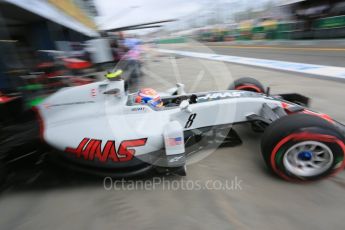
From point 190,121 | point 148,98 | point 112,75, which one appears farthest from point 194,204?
point 112,75

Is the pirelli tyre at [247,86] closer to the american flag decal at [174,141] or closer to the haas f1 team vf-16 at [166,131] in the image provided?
the haas f1 team vf-16 at [166,131]

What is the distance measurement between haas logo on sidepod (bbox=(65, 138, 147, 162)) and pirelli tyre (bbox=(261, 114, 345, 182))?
1.32 m

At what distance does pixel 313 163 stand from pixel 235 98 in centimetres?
109

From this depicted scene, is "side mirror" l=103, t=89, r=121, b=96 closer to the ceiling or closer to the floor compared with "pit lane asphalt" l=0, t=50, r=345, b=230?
closer to the ceiling

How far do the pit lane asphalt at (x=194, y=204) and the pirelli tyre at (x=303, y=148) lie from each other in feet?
0.40

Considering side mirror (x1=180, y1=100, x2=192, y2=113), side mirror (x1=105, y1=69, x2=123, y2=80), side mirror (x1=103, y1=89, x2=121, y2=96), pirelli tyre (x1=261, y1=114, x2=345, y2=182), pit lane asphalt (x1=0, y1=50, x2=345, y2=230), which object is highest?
side mirror (x1=105, y1=69, x2=123, y2=80)

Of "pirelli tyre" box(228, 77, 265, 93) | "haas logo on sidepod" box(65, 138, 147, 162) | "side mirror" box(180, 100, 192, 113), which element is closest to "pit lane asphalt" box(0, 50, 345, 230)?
"haas logo on sidepod" box(65, 138, 147, 162)

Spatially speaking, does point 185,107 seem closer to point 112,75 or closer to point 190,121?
point 190,121

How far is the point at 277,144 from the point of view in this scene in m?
2.43

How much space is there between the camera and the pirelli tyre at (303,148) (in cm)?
238

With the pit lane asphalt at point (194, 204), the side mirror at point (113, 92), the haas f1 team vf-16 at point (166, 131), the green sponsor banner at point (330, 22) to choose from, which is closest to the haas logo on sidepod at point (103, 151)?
the haas f1 team vf-16 at point (166, 131)

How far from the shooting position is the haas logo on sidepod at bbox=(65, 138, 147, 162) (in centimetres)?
263

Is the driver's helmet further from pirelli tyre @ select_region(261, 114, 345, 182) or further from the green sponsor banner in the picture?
the green sponsor banner

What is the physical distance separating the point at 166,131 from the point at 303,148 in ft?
4.29
